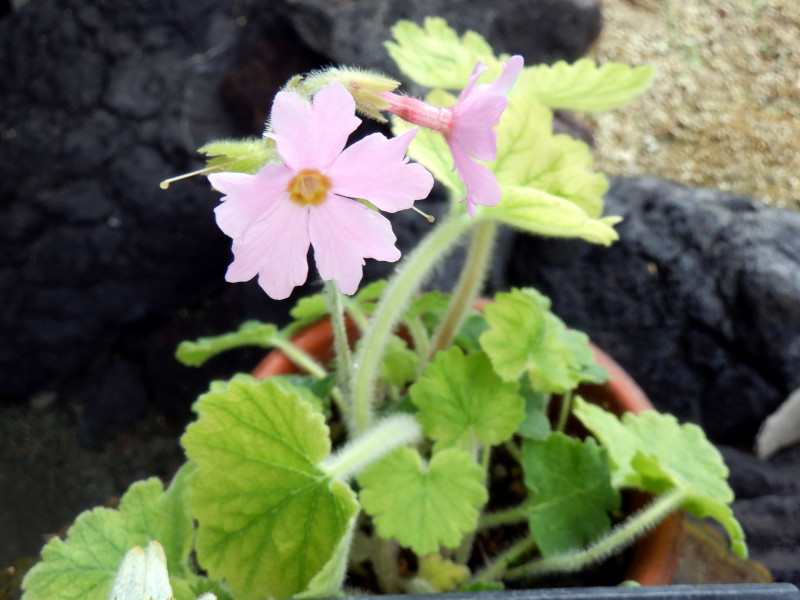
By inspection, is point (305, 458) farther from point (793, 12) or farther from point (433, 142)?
point (793, 12)

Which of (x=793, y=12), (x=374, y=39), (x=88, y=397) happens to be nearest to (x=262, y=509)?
(x=374, y=39)

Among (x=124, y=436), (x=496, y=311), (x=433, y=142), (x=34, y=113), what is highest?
(x=433, y=142)

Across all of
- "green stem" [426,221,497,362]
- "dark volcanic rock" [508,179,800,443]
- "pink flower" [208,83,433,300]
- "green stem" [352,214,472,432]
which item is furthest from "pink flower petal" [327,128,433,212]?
"dark volcanic rock" [508,179,800,443]

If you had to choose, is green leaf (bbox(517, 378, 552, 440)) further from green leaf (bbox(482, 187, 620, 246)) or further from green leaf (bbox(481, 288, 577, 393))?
green leaf (bbox(482, 187, 620, 246))

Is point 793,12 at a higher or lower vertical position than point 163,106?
higher

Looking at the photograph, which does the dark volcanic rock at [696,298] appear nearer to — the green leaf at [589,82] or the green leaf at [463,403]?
the green leaf at [589,82]

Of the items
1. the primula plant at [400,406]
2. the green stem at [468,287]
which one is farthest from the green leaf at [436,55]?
the green stem at [468,287]
